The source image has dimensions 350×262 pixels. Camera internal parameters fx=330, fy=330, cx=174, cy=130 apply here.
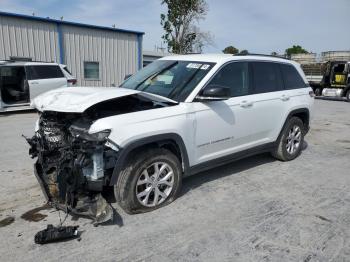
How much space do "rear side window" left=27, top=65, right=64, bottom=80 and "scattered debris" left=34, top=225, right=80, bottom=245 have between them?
9240 millimetres

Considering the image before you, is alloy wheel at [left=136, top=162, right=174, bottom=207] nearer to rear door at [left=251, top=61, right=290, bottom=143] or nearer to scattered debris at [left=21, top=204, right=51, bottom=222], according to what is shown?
scattered debris at [left=21, top=204, right=51, bottom=222]

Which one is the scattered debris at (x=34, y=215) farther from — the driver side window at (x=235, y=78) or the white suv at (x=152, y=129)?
the driver side window at (x=235, y=78)

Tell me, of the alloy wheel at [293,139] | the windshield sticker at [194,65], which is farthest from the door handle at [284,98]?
the windshield sticker at [194,65]

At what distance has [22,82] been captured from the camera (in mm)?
11531

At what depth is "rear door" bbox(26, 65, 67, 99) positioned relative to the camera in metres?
11.3

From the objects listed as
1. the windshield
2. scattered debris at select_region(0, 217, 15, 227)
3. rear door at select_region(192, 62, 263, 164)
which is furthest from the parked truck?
scattered debris at select_region(0, 217, 15, 227)

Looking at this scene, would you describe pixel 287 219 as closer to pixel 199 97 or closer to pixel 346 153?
pixel 199 97

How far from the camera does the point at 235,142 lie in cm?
478

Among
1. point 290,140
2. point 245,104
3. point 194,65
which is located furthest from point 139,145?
point 290,140

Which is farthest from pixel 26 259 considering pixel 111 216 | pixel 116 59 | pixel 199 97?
pixel 116 59

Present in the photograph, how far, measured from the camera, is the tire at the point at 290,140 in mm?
5757

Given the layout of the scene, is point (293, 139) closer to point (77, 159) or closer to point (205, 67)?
point (205, 67)

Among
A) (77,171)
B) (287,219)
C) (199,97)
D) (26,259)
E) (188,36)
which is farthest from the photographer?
(188,36)

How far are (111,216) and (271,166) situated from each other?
3.28m
